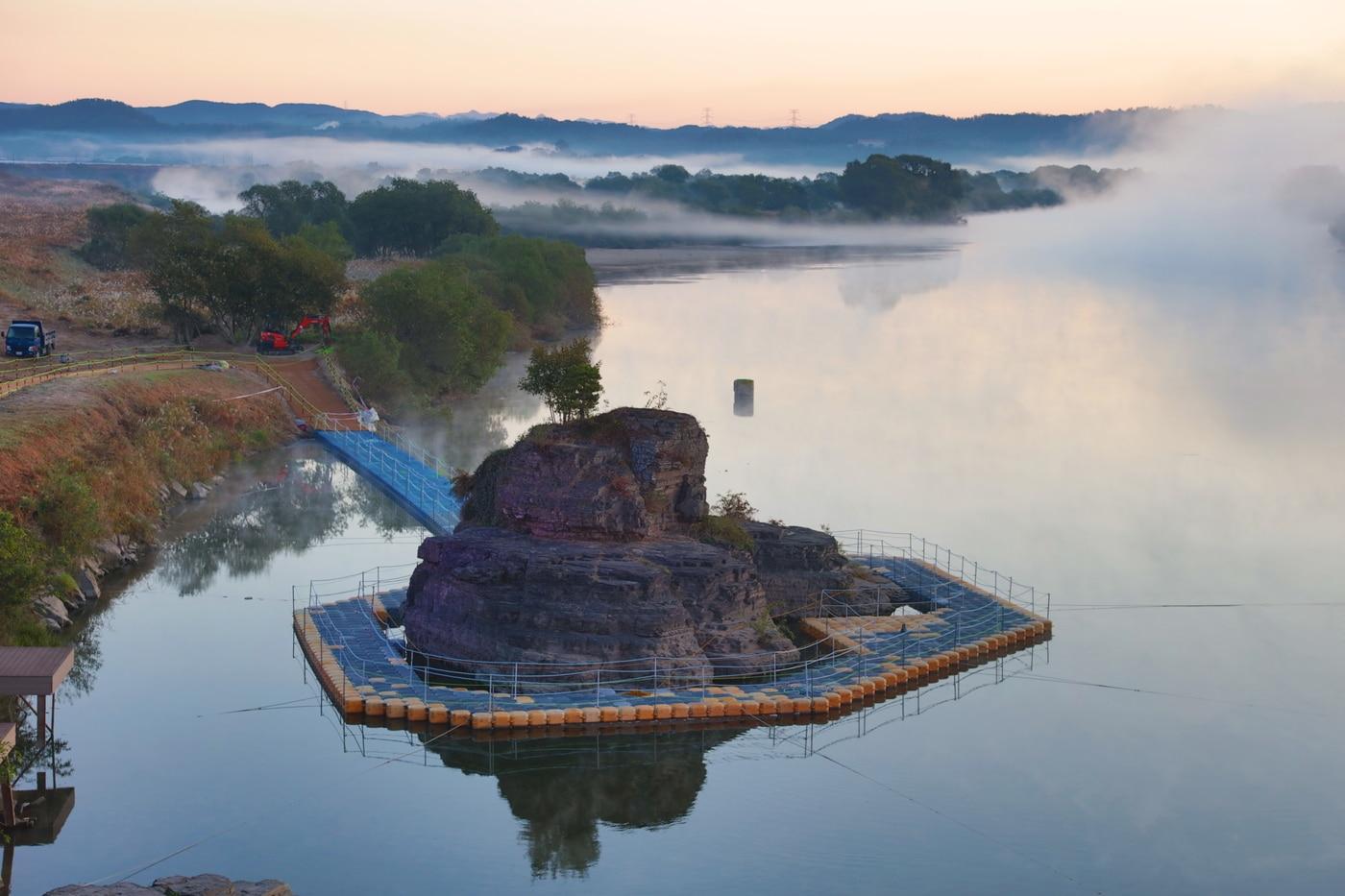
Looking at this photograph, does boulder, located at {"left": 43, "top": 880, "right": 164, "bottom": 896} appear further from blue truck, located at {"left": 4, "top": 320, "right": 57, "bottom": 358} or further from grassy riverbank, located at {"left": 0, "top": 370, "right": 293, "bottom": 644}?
blue truck, located at {"left": 4, "top": 320, "right": 57, "bottom": 358}

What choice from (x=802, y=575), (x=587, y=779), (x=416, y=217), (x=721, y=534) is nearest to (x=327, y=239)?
(x=416, y=217)

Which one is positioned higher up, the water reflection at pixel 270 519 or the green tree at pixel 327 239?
the green tree at pixel 327 239

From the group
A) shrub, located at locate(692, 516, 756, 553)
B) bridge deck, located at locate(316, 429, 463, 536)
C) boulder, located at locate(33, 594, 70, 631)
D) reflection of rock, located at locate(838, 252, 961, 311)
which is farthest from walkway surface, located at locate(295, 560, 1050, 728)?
reflection of rock, located at locate(838, 252, 961, 311)

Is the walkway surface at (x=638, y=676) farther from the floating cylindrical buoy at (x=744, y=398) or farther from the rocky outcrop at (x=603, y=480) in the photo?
the floating cylindrical buoy at (x=744, y=398)

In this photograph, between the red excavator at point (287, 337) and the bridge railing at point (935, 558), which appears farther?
the red excavator at point (287, 337)

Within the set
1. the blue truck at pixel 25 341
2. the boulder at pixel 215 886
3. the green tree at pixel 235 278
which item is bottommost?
the boulder at pixel 215 886

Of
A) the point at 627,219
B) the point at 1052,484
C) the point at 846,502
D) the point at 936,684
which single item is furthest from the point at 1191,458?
the point at 627,219

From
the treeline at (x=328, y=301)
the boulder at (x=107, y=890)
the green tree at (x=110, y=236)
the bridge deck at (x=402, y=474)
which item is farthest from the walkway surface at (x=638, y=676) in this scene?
the green tree at (x=110, y=236)
